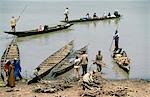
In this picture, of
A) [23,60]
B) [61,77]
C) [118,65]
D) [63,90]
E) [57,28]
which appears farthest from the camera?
[57,28]

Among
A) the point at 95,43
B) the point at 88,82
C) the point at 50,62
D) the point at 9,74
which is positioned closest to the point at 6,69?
the point at 9,74

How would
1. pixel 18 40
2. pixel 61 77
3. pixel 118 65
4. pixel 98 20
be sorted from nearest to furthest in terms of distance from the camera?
pixel 61 77 → pixel 118 65 → pixel 18 40 → pixel 98 20

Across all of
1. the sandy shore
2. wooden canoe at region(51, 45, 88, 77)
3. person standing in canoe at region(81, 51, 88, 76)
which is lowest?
the sandy shore

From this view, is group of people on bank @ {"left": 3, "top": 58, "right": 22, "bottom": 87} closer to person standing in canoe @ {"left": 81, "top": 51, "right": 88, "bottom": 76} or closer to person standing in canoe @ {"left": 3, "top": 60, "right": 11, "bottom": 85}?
person standing in canoe @ {"left": 3, "top": 60, "right": 11, "bottom": 85}

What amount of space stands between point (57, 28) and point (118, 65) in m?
15.0

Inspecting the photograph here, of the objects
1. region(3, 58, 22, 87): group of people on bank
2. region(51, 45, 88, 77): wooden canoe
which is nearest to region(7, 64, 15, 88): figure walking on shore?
region(3, 58, 22, 87): group of people on bank

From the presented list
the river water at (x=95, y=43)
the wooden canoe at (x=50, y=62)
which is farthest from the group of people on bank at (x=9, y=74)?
the river water at (x=95, y=43)

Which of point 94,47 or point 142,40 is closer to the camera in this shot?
point 94,47

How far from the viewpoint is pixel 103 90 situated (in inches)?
746

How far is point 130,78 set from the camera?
22.9 meters

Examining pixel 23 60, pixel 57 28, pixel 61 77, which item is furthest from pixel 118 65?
pixel 57 28

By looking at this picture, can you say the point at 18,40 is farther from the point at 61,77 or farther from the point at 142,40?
the point at 61,77

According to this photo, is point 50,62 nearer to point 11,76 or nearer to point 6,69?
point 6,69

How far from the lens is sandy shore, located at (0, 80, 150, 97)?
1855 cm
